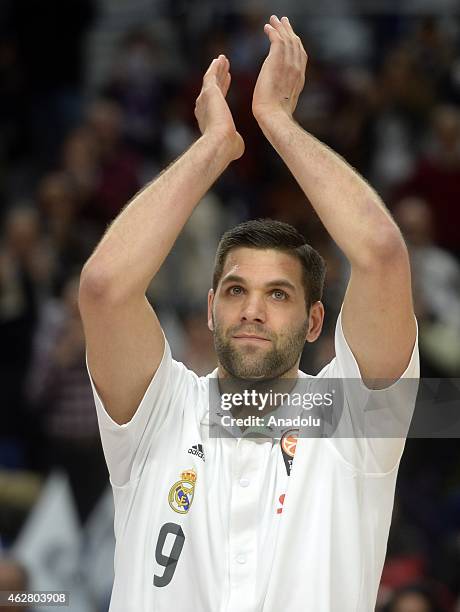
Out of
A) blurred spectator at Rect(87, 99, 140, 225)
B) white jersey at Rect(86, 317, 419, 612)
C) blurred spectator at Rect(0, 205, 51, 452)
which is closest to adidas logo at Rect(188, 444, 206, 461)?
white jersey at Rect(86, 317, 419, 612)

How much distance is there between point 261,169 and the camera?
9930 millimetres

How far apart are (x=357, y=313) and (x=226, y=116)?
2.91 feet

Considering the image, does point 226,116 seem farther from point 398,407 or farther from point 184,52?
point 184,52

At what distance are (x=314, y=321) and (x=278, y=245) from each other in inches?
12.2

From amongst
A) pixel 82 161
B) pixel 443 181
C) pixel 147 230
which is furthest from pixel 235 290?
pixel 82 161

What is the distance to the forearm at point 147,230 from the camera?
3.95 metres

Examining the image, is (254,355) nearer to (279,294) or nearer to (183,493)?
(279,294)

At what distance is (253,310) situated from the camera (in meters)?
4.05

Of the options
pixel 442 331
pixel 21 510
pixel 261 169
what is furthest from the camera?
pixel 261 169

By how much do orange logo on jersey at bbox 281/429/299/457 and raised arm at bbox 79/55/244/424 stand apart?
501mm

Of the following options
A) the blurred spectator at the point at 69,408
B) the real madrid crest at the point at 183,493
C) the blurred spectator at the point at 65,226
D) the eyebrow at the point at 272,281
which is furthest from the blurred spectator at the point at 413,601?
the blurred spectator at the point at 65,226

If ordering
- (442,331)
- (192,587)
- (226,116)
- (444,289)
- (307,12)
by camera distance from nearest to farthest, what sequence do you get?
1. (192,587)
2. (226,116)
3. (442,331)
4. (444,289)
5. (307,12)

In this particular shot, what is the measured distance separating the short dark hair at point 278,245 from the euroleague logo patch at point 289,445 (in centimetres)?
46

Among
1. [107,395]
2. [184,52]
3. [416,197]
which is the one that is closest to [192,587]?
[107,395]
